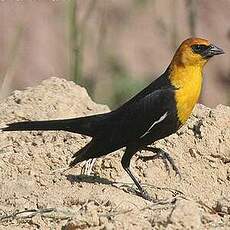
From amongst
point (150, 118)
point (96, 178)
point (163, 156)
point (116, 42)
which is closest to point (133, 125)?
point (150, 118)

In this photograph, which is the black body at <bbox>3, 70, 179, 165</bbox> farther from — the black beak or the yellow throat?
the black beak

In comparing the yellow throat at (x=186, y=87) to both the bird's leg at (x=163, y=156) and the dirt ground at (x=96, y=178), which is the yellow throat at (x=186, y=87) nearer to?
the bird's leg at (x=163, y=156)

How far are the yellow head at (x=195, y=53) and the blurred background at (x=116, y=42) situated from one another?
423 cm

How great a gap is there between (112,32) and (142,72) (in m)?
0.74

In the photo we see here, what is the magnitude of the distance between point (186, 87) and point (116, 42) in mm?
6576

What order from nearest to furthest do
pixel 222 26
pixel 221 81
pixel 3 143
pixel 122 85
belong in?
pixel 3 143 < pixel 122 85 < pixel 221 81 < pixel 222 26

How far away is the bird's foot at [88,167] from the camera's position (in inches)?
273

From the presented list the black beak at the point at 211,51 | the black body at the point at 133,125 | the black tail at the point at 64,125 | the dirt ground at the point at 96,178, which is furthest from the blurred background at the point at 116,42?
the black beak at the point at 211,51

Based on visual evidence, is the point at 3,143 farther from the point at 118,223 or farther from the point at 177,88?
the point at 118,223

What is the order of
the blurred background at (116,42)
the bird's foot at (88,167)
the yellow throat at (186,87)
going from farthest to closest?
the blurred background at (116,42) → the bird's foot at (88,167) → the yellow throat at (186,87)

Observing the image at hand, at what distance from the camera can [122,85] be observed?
37.3 feet

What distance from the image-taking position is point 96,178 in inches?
267

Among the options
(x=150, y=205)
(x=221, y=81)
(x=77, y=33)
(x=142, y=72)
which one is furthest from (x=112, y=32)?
(x=150, y=205)

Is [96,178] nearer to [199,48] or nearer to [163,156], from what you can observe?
[163,156]
